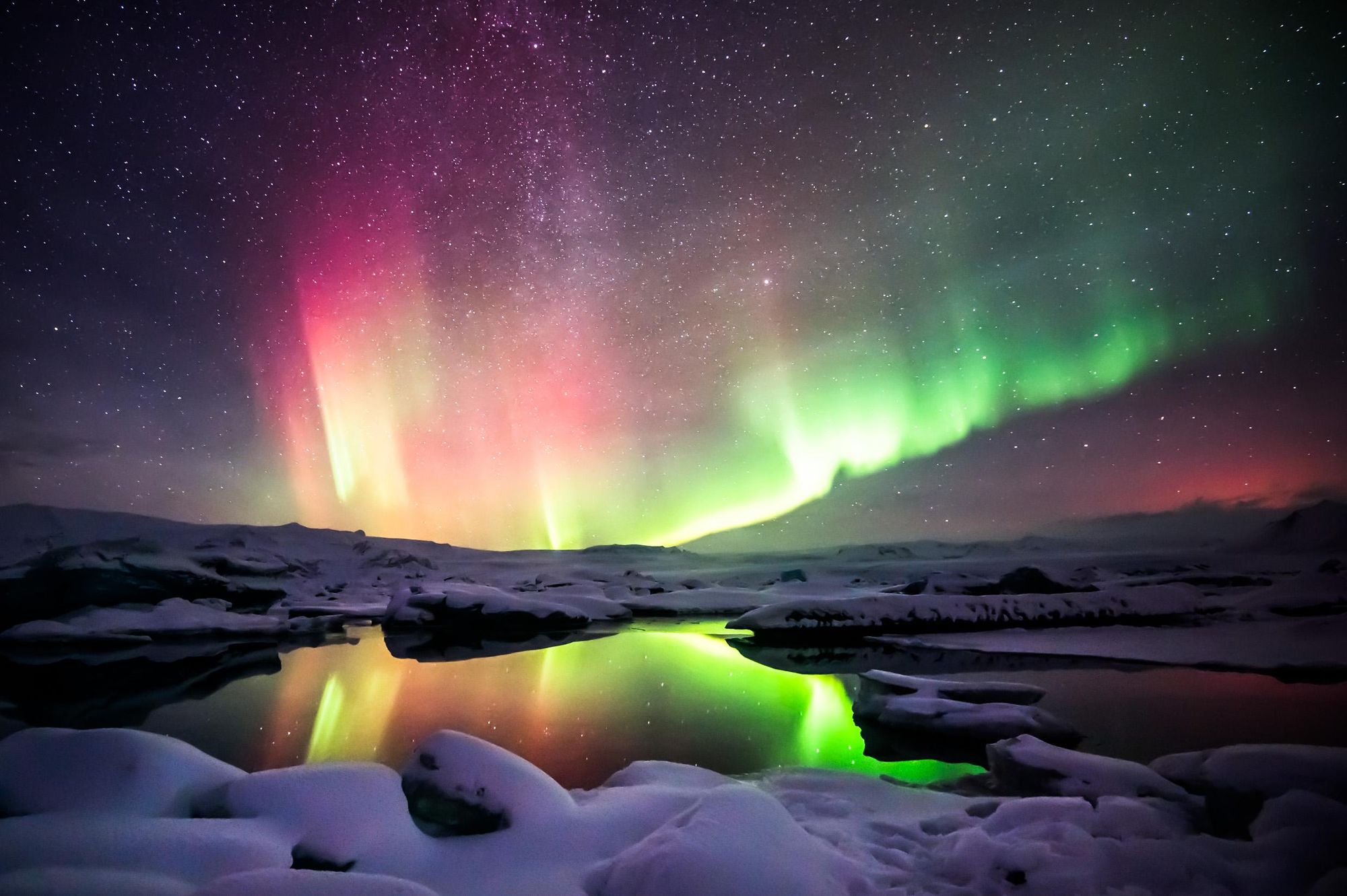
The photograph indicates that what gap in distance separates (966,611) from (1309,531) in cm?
2993

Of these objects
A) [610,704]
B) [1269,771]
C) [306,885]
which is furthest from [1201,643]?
[306,885]

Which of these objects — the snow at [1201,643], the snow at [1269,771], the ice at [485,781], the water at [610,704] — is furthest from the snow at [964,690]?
the ice at [485,781]

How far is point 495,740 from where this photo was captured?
22.7 feet

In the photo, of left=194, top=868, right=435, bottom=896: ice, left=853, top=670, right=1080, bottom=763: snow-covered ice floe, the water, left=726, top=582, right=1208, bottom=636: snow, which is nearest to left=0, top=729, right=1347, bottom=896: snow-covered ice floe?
left=194, top=868, right=435, bottom=896: ice

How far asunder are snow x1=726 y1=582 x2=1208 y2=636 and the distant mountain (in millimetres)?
22798

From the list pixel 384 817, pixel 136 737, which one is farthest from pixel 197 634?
pixel 384 817

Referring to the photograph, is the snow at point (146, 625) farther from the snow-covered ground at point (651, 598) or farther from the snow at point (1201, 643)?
the snow at point (1201, 643)

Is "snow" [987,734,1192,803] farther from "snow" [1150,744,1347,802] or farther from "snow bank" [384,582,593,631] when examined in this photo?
"snow bank" [384,582,593,631]

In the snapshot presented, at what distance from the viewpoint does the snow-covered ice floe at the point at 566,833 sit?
2.85 metres

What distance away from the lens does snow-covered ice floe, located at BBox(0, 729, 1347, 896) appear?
2.85 m

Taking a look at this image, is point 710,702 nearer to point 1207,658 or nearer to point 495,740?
point 495,740

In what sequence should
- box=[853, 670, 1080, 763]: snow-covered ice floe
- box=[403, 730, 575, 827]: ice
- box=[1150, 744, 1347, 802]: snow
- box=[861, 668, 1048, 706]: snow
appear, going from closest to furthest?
box=[403, 730, 575, 827]: ice
box=[1150, 744, 1347, 802]: snow
box=[853, 670, 1080, 763]: snow-covered ice floe
box=[861, 668, 1048, 706]: snow

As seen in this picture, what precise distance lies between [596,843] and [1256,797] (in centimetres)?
400

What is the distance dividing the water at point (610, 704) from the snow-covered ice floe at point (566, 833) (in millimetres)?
1815
